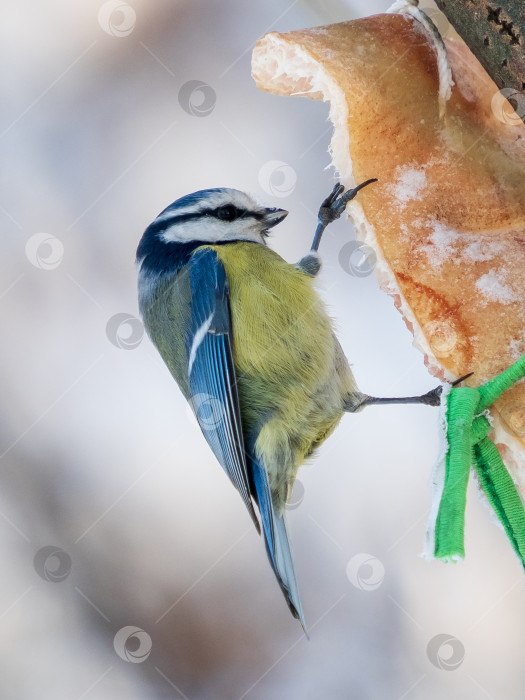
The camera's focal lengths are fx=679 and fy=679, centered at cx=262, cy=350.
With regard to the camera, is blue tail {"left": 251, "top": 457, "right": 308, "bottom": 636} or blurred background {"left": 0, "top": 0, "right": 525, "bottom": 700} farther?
blurred background {"left": 0, "top": 0, "right": 525, "bottom": 700}

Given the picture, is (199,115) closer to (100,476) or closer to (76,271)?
(76,271)

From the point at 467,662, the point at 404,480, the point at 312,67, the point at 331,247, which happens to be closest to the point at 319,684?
the point at 467,662
